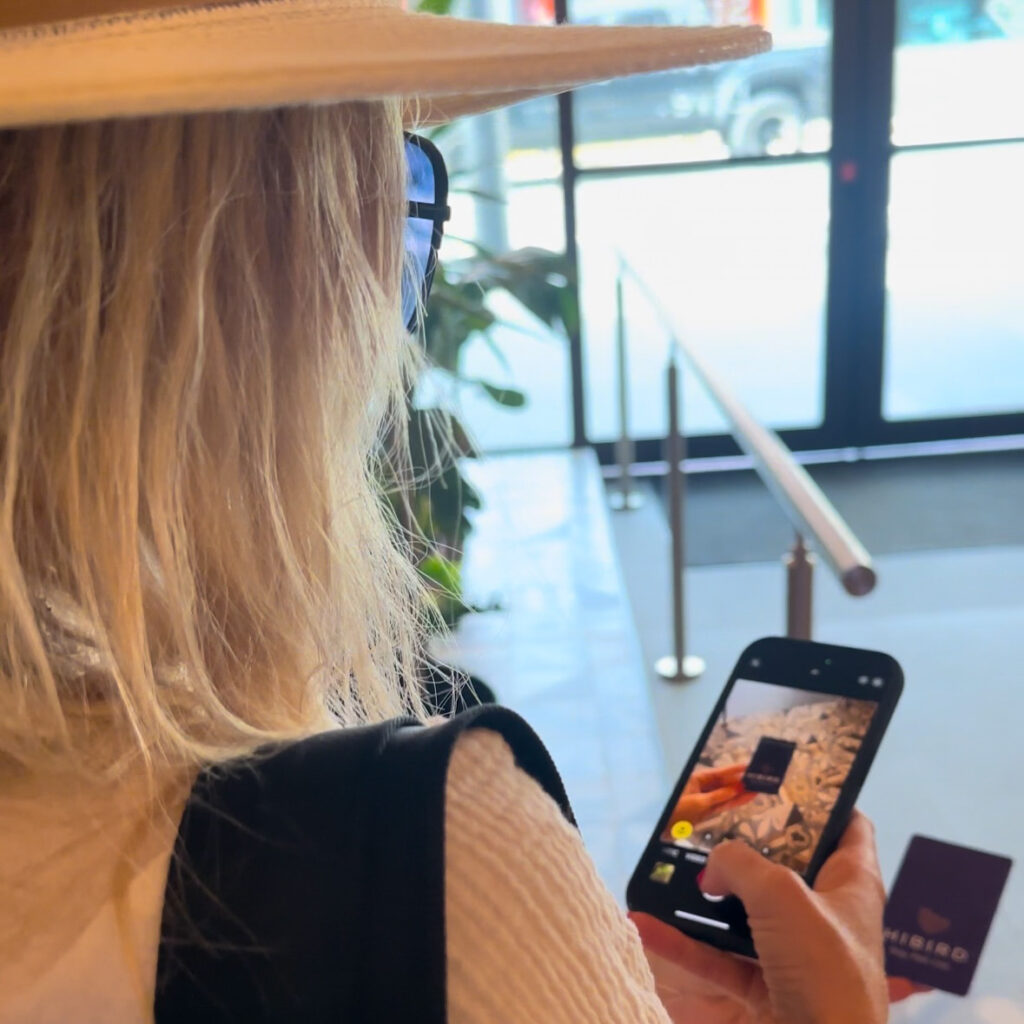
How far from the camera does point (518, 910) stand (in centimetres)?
33

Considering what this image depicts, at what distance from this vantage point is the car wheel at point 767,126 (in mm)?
3623

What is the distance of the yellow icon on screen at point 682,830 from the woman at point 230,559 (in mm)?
459

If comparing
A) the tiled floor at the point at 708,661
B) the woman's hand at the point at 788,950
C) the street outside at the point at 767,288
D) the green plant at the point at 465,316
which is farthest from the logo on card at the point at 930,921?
the street outside at the point at 767,288

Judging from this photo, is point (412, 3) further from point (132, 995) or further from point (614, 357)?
point (132, 995)

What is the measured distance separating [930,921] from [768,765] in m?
0.29

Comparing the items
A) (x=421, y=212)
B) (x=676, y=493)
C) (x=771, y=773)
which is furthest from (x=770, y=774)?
(x=676, y=493)

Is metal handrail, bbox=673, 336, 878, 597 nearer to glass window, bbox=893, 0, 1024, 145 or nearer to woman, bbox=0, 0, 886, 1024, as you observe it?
woman, bbox=0, 0, 886, 1024

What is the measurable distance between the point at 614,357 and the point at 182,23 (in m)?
3.67

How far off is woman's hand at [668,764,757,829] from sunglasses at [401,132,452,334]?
0.46 metres

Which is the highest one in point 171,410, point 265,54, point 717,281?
point 265,54

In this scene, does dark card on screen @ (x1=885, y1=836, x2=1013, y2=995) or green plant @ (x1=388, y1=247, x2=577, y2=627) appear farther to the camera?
green plant @ (x1=388, y1=247, x2=577, y2=627)

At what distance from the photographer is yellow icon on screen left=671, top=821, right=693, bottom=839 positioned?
2.88 ft

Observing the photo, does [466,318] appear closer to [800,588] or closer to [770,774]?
[800,588]

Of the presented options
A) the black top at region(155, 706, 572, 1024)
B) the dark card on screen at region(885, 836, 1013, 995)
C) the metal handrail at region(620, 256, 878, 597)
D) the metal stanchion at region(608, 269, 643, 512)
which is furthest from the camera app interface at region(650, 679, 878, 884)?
the metal stanchion at region(608, 269, 643, 512)
